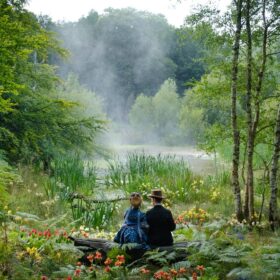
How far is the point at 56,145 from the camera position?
1248 centimetres

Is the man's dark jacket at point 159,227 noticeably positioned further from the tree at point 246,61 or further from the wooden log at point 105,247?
the tree at point 246,61

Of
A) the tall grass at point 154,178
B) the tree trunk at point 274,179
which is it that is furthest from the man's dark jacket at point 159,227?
the tall grass at point 154,178

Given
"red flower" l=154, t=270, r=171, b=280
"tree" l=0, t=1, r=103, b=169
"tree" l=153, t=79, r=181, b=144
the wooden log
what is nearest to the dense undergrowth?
"red flower" l=154, t=270, r=171, b=280

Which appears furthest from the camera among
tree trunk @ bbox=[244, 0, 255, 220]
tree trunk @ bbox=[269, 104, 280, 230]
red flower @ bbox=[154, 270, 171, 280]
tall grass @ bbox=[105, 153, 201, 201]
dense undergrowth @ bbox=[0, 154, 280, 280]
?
tall grass @ bbox=[105, 153, 201, 201]

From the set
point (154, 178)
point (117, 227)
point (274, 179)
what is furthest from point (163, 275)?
point (154, 178)

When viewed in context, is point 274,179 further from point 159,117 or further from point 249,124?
Result: point 159,117

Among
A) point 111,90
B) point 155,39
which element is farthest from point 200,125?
point 155,39

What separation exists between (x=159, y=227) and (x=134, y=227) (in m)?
0.30

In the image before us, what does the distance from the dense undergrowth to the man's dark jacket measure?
31cm

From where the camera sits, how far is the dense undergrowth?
162 inches

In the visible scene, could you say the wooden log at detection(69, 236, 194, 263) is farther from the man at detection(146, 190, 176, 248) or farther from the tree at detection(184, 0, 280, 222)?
the tree at detection(184, 0, 280, 222)

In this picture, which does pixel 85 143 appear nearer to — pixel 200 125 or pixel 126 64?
pixel 200 125

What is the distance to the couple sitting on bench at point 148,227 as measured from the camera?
5.42m

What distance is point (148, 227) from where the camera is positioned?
17.9 feet
